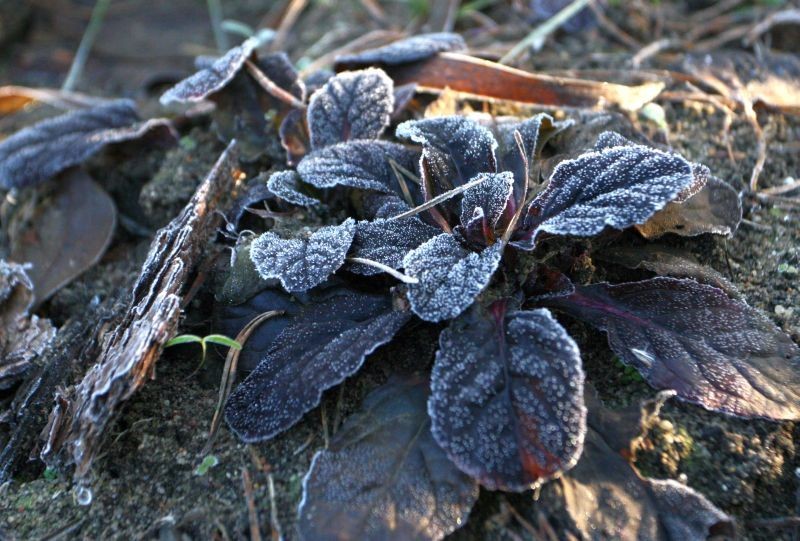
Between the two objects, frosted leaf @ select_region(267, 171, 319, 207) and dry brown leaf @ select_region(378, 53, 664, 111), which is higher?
frosted leaf @ select_region(267, 171, 319, 207)

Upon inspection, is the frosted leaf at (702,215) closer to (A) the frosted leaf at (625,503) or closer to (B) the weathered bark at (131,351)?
(A) the frosted leaf at (625,503)

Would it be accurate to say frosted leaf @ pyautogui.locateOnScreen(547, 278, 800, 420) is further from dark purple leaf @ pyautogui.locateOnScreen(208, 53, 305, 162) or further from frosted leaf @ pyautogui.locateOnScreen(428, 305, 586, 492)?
dark purple leaf @ pyautogui.locateOnScreen(208, 53, 305, 162)

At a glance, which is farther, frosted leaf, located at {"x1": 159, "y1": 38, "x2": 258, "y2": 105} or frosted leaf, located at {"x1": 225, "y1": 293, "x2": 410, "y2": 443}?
frosted leaf, located at {"x1": 159, "y1": 38, "x2": 258, "y2": 105}

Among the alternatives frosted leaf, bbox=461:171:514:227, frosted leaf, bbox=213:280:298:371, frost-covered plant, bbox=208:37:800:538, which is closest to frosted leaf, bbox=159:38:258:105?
frost-covered plant, bbox=208:37:800:538

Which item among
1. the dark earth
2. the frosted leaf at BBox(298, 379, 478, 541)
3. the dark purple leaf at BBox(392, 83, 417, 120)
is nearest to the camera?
the frosted leaf at BBox(298, 379, 478, 541)

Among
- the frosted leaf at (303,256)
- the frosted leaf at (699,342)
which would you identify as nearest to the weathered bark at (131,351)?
the frosted leaf at (303,256)

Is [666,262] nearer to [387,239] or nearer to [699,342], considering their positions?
[699,342]

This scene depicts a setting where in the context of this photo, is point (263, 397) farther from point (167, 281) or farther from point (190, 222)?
point (190, 222)
